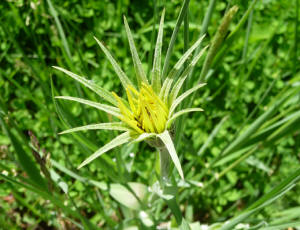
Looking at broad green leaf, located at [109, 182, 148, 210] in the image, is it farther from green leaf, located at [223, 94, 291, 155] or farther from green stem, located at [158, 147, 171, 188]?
green leaf, located at [223, 94, 291, 155]

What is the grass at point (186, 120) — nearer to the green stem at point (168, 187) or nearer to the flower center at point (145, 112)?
the green stem at point (168, 187)

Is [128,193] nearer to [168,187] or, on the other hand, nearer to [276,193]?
[168,187]

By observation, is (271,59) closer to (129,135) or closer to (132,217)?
(132,217)

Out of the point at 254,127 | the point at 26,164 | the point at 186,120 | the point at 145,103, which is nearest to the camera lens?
the point at 145,103

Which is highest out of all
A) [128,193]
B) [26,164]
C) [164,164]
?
[26,164]

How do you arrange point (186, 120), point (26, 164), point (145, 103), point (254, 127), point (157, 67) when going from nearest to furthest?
1. point (145, 103)
2. point (157, 67)
3. point (26, 164)
4. point (254, 127)
5. point (186, 120)

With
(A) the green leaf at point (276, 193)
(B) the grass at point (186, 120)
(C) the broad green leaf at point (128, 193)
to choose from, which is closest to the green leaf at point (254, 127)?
(B) the grass at point (186, 120)

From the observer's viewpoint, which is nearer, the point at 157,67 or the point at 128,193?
the point at 157,67

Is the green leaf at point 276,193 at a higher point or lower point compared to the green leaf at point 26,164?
lower

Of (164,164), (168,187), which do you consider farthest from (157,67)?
(168,187)
